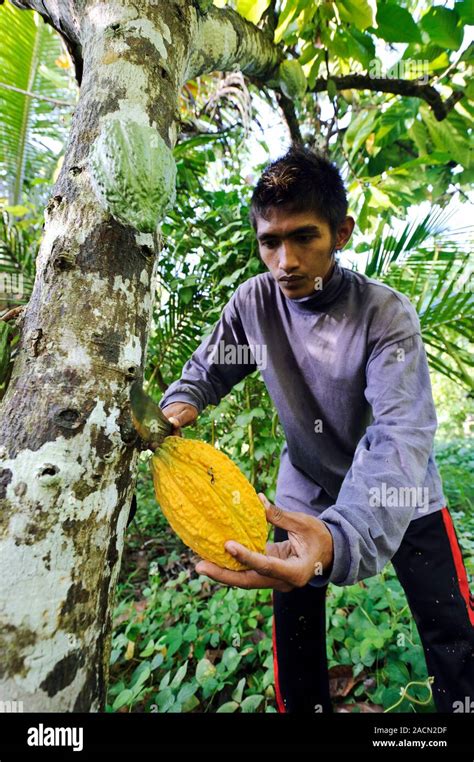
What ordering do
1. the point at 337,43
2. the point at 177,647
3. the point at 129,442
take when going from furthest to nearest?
1. the point at 177,647
2. the point at 337,43
3. the point at 129,442

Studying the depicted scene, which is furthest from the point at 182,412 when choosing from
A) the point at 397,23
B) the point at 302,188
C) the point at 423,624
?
the point at 397,23

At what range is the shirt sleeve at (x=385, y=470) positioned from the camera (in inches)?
33.2

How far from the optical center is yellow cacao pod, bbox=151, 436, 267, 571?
847 mm

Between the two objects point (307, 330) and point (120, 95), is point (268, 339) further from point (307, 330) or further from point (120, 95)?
point (120, 95)

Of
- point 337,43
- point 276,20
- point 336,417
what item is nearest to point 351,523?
point 336,417

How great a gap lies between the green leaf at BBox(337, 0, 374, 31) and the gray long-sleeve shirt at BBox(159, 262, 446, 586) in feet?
2.26

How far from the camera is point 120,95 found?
83 centimetres

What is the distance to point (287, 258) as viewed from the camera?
1401mm

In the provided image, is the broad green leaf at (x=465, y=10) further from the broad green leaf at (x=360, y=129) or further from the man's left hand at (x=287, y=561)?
the man's left hand at (x=287, y=561)

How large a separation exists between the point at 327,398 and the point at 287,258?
47 cm

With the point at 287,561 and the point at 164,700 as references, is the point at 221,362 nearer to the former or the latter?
the point at 287,561

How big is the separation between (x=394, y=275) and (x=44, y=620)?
2.25m

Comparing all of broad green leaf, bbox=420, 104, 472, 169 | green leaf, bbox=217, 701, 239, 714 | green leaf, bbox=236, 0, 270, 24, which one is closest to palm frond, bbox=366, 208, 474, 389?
broad green leaf, bbox=420, 104, 472, 169

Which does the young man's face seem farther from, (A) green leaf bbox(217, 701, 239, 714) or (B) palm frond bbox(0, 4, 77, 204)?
(B) palm frond bbox(0, 4, 77, 204)
